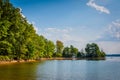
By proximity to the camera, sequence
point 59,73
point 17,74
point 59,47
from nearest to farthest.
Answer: point 17,74 → point 59,73 → point 59,47

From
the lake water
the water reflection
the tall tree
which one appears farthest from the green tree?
the water reflection

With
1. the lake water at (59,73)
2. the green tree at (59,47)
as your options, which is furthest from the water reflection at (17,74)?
the green tree at (59,47)

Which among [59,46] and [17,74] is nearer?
[17,74]

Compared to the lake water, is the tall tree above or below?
above

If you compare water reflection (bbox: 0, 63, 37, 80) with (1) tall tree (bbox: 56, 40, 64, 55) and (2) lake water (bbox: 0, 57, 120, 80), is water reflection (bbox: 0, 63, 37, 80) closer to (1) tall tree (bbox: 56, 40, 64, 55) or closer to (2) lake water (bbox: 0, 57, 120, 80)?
(2) lake water (bbox: 0, 57, 120, 80)

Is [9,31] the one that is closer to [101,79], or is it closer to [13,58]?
[13,58]

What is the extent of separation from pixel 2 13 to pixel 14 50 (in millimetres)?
15045

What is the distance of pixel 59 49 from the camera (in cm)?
19025

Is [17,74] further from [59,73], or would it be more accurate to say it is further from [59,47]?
[59,47]

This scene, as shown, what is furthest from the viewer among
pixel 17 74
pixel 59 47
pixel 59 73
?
pixel 59 47

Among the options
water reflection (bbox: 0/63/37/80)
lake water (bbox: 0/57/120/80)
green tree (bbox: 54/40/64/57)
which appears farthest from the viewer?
green tree (bbox: 54/40/64/57)

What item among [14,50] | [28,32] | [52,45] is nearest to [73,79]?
[14,50]

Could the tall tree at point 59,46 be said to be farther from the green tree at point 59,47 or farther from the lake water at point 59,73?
the lake water at point 59,73

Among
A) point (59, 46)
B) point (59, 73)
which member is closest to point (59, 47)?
point (59, 46)
